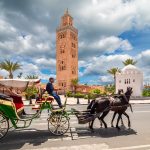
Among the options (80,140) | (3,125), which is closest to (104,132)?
(80,140)

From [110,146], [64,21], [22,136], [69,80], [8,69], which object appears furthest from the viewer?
[64,21]

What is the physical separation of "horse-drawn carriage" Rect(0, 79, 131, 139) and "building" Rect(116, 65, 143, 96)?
51621 mm

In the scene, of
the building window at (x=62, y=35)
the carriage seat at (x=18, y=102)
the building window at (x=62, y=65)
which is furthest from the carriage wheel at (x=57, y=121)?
the building window at (x=62, y=35)

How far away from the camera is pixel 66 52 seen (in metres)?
104

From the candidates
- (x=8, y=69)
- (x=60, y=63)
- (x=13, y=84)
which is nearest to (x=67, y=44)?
Result: (x=60, y=63)

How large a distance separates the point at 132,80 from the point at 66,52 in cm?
4858

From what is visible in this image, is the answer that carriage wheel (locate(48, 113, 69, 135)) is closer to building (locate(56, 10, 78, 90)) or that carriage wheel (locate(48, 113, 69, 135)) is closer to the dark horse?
the dark horse

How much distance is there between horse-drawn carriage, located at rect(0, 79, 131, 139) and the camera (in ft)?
26.6

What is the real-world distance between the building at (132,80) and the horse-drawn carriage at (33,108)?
5162cm

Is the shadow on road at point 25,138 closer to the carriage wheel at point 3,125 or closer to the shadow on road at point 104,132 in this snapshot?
the carriage wheel at point 3,125

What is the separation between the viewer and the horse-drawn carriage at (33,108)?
812 centimetres

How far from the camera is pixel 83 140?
8242 millimetres

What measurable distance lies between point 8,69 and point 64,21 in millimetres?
53041

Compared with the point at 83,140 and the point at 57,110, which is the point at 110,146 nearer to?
the point at 83,140
